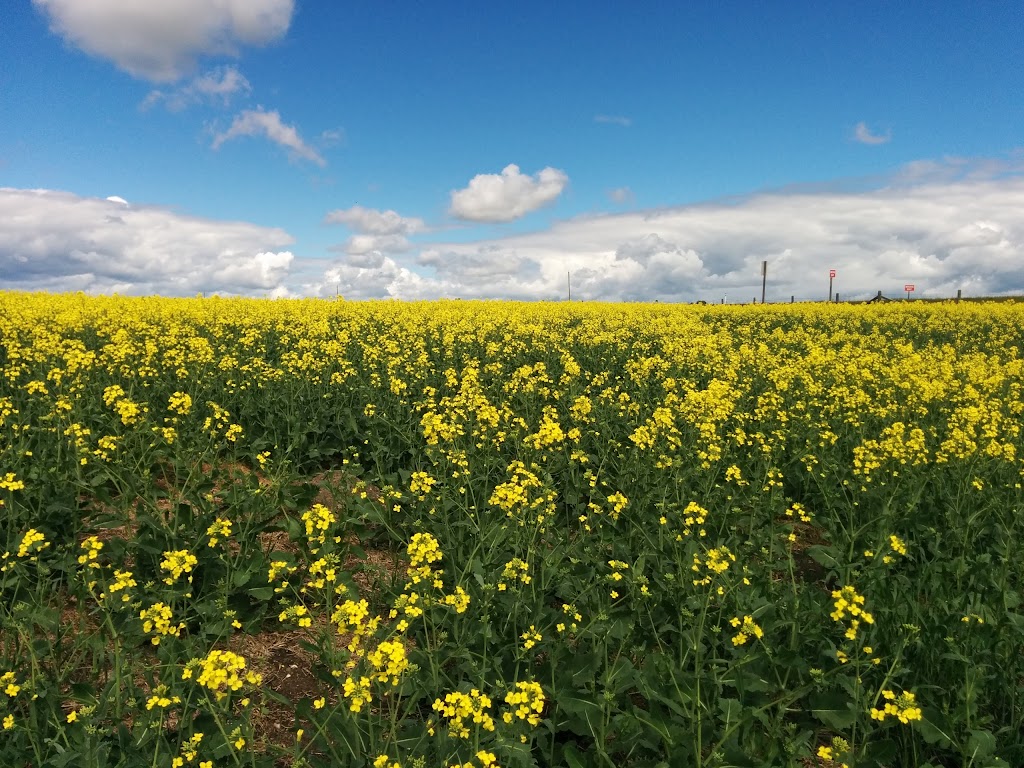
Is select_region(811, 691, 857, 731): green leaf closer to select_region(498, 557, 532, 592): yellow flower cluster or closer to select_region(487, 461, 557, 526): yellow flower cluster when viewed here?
select_region(498, 557, 532, 592): yellow flower cluster

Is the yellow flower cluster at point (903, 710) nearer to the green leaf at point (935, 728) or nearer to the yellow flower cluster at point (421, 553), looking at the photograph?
the green leaf at point (935, 728)

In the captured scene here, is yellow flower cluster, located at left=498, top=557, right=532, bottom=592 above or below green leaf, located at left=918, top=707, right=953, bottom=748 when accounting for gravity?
above

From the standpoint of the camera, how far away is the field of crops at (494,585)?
3070 mm

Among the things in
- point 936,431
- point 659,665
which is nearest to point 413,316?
point 936,431

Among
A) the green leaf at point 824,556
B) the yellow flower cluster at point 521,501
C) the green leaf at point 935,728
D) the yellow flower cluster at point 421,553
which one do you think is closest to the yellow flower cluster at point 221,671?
the yellow flower cluster at point 421,553

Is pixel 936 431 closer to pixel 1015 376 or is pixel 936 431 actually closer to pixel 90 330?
pixel 1015 376

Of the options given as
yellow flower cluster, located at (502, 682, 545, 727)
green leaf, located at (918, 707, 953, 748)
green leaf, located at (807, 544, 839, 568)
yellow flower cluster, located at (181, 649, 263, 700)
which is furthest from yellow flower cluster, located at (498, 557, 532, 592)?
green leaf, located at (807, 544, 839, 568)

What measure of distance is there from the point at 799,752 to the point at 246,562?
13.2 feet

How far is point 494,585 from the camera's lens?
393cm

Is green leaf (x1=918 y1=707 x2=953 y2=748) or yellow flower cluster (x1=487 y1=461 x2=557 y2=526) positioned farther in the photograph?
yellow flower cluster (x1=487 y1=461 x2=557 y2=526)

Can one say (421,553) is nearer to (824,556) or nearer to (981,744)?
(981,744)


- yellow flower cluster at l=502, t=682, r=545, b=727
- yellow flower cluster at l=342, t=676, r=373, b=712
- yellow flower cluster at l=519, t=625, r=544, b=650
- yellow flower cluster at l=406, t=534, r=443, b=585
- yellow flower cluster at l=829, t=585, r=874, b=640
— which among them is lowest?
yellow flower cluster at l=519, t=625, r=544, b=650

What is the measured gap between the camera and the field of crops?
3.07 meters

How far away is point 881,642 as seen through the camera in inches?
145
